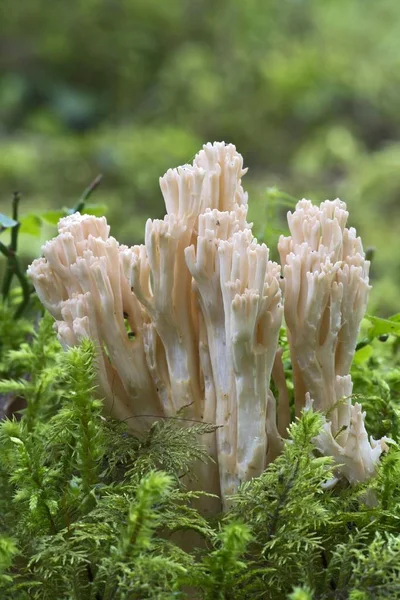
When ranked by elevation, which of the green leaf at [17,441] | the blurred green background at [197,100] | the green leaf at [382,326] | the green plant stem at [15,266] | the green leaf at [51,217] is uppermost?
the blurred green background at [197,100]

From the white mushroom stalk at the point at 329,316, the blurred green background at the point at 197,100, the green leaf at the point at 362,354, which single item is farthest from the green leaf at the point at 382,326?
the blurred green background at the point at 197,100

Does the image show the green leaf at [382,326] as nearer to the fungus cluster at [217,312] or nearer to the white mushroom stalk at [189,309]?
the fungus cluster at [217,312]

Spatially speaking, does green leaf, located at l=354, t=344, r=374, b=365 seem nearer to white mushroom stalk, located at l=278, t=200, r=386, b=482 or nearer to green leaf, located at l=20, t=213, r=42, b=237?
white mushroom stalk, located at l=278, t=200, r=386, b=482

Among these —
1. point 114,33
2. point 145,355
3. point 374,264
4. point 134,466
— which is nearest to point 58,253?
point 145,355

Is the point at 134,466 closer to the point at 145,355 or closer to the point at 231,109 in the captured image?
the point at 145,355

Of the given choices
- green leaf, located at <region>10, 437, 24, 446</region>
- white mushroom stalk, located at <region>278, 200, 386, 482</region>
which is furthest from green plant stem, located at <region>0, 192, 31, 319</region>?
white mushroom stalk, located at <region>278, 200, 386, 482</region>

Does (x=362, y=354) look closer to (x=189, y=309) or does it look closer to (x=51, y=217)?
(x=189, y=309)
